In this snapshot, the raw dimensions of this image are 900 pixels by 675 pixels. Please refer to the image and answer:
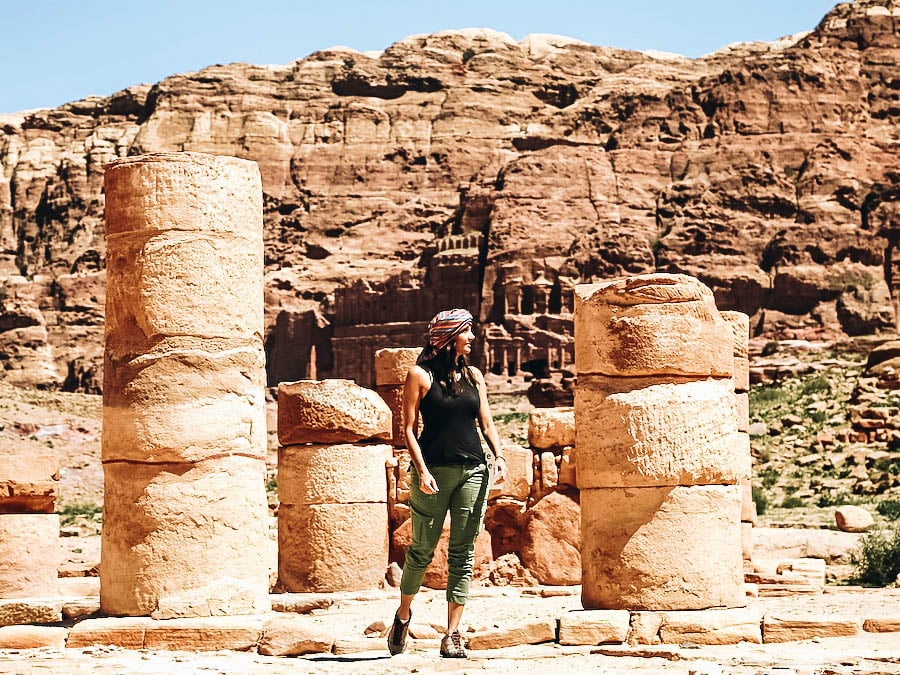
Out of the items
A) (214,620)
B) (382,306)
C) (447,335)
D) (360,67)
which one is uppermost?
(360,67)

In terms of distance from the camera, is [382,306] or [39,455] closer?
[39,455]

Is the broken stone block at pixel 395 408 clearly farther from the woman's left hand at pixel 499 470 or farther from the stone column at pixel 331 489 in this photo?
the woman's left hand at pixel 499 470

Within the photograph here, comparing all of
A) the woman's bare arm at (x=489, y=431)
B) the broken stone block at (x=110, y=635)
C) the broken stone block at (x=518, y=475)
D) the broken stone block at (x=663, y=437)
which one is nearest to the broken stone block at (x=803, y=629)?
the broken stone block at (x=663, y=437)

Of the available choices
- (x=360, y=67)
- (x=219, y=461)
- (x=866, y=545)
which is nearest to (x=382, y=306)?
(x=360, y=67)

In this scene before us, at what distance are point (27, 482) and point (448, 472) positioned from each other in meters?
5.63

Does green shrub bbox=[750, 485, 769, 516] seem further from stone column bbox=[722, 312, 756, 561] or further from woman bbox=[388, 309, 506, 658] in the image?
woman bbox=[388, 309, 506, 658]

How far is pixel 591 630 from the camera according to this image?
8.77 metres

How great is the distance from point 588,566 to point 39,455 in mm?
5344

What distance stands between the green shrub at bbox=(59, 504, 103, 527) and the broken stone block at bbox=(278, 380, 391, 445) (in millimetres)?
14359

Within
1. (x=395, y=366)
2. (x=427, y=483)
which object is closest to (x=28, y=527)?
(x=395, y=366)

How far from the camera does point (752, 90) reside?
81.8 m

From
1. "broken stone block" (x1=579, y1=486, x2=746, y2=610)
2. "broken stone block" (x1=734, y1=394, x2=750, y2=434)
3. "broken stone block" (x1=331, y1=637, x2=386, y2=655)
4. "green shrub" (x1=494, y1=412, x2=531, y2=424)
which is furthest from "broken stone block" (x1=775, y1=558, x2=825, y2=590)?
"green shrub" (x1=494, y1=412, x2=531, y2=424)

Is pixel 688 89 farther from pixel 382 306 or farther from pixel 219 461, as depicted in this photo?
pixel 219 461

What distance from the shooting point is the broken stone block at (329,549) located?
13.2 metres
